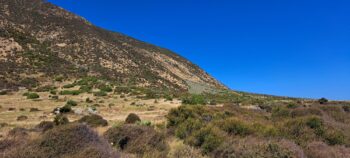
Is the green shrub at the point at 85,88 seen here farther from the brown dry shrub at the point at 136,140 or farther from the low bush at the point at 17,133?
the brown dry shrub at the point at 136,140

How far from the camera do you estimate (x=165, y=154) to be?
267 inches

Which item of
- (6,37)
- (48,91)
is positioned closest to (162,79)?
(48,91)

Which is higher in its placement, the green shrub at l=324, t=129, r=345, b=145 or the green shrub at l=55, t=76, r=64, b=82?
the green shrub at l=55, t=76, r=64, b=82

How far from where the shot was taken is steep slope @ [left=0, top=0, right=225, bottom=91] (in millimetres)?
40188

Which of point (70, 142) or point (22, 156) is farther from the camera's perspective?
point (70, 142)

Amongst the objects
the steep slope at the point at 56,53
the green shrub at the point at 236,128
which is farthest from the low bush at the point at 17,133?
the steep slope at the point at 56,53

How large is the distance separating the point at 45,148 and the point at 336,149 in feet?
25.2

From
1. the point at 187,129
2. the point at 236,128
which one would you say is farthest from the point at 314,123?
the point at 187,129

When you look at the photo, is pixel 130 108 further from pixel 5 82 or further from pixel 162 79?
pixel 162 79

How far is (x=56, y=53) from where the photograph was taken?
162 feet

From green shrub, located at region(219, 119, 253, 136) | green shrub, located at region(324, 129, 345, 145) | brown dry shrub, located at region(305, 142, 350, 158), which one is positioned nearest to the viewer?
brown dry shrub, located at region(305, 142, 350, 158)

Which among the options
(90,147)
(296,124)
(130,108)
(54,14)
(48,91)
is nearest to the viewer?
(90,147)

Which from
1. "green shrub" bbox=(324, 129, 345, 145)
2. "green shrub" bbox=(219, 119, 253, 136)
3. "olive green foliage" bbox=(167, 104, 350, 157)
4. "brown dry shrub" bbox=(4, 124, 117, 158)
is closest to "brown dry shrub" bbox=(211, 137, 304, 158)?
"olive green foliage" bbox=(167, 104, 350, 157)

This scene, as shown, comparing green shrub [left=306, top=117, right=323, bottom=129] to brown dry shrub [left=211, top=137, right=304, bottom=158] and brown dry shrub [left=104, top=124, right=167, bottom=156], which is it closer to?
brown dry shrub [left=211, top=137, right=304, bottom=158]
